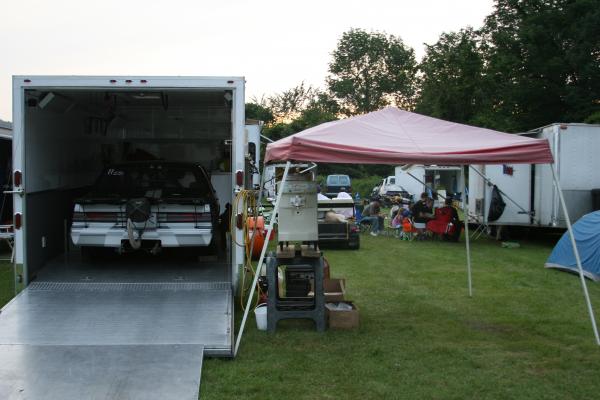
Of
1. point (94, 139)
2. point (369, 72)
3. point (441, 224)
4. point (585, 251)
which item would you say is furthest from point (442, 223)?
point (369, 72)

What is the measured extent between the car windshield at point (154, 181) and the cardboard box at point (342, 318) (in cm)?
286

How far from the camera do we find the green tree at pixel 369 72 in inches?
2483

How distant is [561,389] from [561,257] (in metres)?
A: 6.89

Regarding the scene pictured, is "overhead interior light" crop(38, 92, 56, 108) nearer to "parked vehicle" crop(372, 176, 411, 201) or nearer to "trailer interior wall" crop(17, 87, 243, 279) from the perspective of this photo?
"trailer interior wall" crop(17, 87, 243, 279)

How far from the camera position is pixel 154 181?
30.5 ft

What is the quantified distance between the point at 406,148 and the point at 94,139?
603 cm

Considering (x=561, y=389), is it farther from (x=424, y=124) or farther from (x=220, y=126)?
(x=220, y=126)

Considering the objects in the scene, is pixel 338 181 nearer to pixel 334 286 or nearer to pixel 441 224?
pixel 441 224

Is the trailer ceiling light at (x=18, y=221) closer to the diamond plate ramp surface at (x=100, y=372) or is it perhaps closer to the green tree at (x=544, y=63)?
the diamond plate ramp surface at (x=100, y=372)

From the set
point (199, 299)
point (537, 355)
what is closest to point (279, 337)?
point (199, 299)

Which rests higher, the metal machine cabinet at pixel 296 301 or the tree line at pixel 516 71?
the tree line at pixel 516 71

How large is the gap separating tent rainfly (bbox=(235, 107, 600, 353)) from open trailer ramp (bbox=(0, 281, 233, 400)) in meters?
0.63

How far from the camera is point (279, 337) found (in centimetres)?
693

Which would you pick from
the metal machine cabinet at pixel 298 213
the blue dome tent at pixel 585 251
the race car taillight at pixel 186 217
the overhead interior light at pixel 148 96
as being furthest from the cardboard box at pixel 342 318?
the blue dome tent at pixel 585 251
